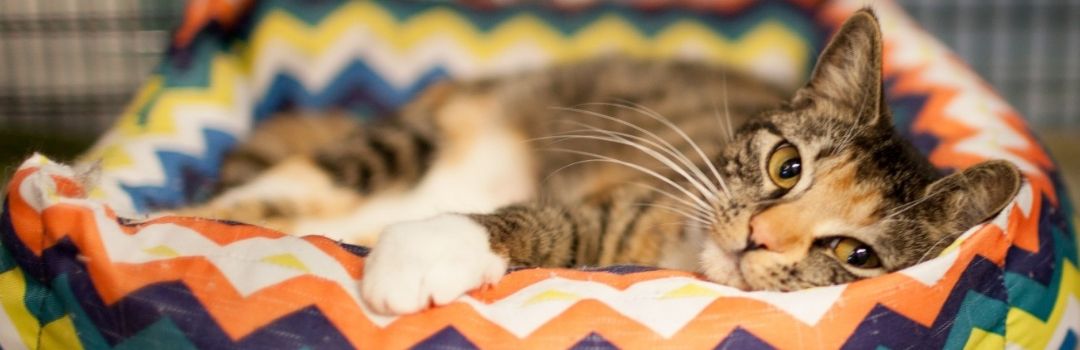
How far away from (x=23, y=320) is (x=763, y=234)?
85 cm

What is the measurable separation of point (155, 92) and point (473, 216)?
0.89 m

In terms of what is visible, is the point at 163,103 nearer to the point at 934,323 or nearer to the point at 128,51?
the point at 128,51

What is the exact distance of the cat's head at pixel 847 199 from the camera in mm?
970

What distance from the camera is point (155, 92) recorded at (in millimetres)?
1636

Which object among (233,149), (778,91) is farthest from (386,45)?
(778,91)

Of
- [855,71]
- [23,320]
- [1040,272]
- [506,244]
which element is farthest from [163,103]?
[1040,272]

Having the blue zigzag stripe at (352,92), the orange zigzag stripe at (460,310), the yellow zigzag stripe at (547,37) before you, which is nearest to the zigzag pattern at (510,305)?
the orange zigzag stripe at (460,310)

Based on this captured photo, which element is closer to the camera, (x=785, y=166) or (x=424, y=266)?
(x=424, y=266)

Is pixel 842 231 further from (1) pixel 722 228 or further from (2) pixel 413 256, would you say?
(2) pixel 413 256

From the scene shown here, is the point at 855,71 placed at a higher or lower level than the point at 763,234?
higher

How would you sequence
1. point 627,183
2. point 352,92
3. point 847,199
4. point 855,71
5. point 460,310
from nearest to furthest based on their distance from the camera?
point 460,310
point 847,199
point 855,71
point 627,183
point 352,92

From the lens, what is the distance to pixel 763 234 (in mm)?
977

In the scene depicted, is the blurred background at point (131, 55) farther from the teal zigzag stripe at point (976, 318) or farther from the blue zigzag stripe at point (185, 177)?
the teal zigzag stripe at point (976, 318)

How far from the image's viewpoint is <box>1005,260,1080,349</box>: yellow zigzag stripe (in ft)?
3.26
